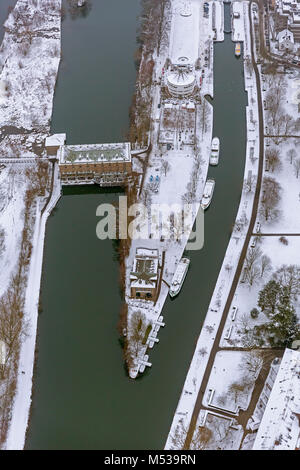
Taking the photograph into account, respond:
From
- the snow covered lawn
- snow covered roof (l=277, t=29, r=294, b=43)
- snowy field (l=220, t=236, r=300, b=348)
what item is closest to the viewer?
the snow covered lawn

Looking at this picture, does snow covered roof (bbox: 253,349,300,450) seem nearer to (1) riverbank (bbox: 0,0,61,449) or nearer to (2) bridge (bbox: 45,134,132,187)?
(1) riverbank (bbox: 0,0,61,449)

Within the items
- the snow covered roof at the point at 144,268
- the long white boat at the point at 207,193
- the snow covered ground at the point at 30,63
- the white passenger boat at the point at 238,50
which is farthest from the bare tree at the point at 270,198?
the snow covered ground at the point at 30,63

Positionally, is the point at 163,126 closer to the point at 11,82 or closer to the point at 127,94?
the point at 127,94

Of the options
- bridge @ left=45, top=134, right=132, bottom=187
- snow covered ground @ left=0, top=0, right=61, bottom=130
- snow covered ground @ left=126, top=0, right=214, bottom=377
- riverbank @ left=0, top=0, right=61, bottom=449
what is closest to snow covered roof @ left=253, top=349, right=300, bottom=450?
snow covered ground @ left=126, top=0, right=214, bottom=377

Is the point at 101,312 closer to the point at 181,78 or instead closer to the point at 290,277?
the point at 290,277

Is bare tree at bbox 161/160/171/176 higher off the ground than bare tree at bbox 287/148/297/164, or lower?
lower

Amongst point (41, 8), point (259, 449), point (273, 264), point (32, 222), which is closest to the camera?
point (259, 449)

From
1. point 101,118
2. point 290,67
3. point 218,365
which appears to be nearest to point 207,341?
point 218,365
